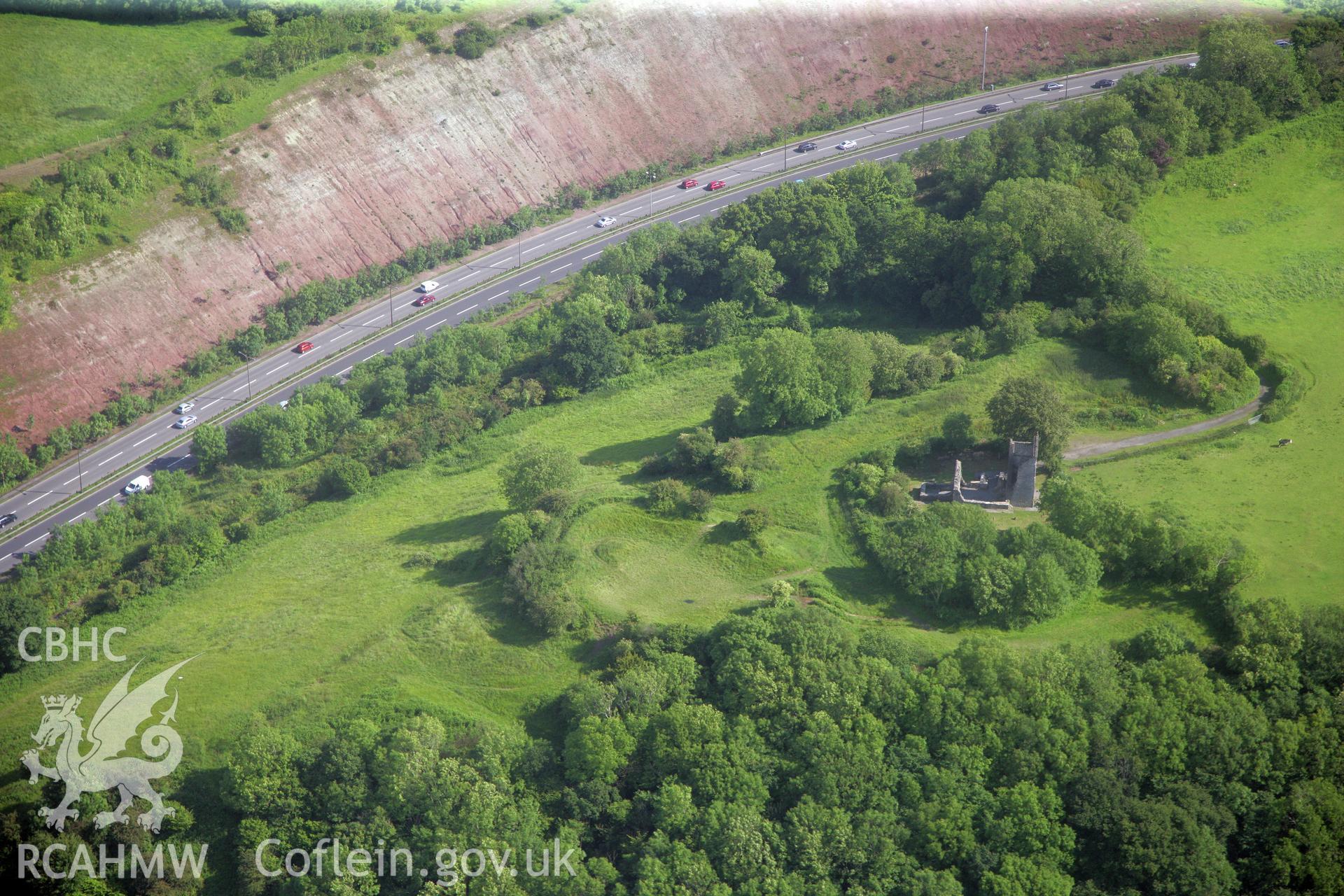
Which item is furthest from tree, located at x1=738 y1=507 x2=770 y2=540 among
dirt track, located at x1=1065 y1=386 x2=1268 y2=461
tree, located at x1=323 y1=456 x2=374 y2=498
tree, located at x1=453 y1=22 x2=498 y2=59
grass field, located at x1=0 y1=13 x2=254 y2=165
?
grass field, located at x1=0 y1=13 x2=254 y2=165

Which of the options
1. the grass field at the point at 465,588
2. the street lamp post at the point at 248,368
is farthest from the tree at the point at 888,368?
the street lamp post at the point at 248,368

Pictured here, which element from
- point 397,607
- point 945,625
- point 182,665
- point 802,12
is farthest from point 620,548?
point 802,12

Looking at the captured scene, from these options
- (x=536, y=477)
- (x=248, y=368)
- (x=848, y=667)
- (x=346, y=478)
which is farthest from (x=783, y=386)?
(x=248, y=368)

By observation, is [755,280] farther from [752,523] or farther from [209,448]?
[209,448]

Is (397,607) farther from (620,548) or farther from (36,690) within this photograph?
(36,690)

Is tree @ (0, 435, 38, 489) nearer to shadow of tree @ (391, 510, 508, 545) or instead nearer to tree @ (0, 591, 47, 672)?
tree @ (0, 591, 47, 672)

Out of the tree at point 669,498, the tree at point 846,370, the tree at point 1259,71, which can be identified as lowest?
the tree at point 669,498

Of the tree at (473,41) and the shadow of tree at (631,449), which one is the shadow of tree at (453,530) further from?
the tree at (473,41)

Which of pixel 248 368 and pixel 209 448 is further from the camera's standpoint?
pixel 248 368
